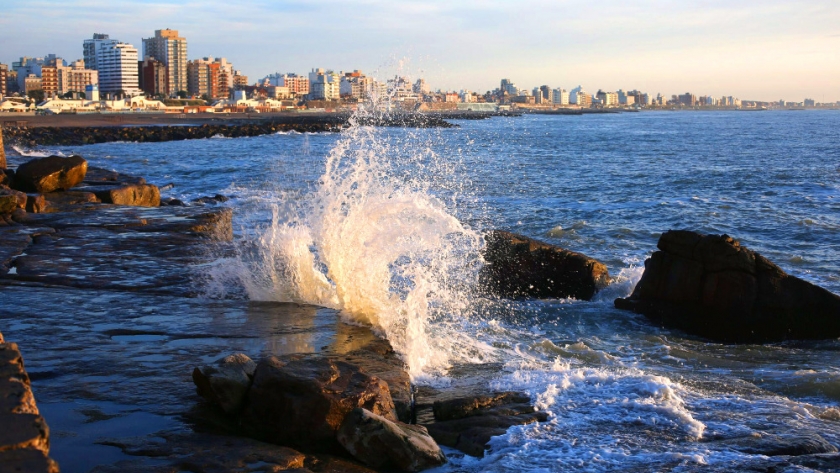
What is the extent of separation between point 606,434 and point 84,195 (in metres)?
12.1

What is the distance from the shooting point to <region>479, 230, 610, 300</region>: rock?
31.7 ft

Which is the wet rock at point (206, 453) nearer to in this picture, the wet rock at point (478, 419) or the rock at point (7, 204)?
the wet rock at point (478, 419)

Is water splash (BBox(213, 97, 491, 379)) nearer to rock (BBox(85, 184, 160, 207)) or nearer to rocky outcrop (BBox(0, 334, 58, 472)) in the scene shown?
rocky outcrop (BBox(0, 334, 58, 472))

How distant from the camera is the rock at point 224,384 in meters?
4.55

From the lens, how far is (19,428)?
9.91 feet

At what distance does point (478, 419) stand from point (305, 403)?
1265 mm

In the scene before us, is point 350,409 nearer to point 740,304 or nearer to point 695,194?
point 740,304

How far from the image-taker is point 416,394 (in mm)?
5598

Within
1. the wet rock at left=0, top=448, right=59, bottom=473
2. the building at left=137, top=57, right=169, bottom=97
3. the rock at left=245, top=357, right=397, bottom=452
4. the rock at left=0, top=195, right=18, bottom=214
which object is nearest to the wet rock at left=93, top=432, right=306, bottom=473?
the rock at left=245, top=357, right=397, bottom=452

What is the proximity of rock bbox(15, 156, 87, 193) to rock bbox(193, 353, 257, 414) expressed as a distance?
36.3 feet

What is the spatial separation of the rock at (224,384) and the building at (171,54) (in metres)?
173

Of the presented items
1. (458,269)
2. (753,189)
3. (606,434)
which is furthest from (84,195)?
(753,189)

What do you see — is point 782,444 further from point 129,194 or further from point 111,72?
point 111,72

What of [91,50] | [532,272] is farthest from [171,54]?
[532,272]
